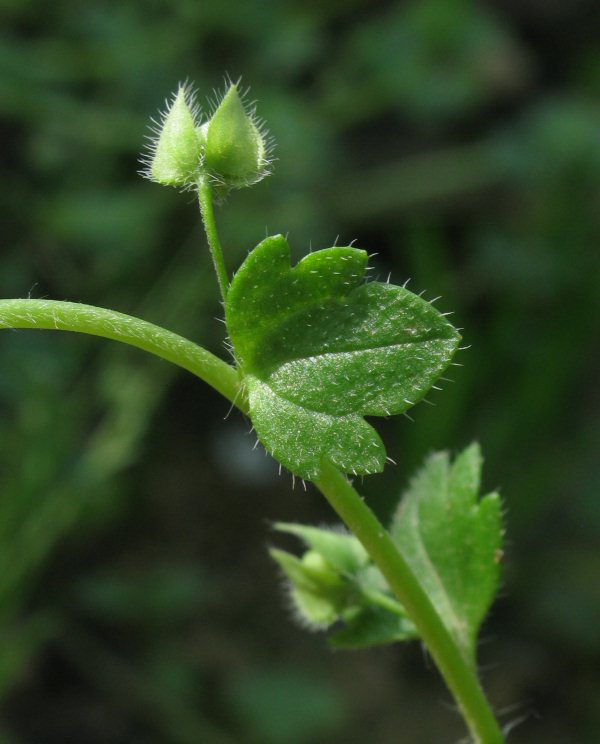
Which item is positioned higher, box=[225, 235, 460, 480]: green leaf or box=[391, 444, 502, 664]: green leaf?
box=[225, 235, 460, 480]: green leaf

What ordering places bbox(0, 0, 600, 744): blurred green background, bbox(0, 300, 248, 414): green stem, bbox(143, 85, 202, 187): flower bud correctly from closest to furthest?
1. bbox(0, 300, 248, 414): green stem
2. bbox(143, 85, 202, 187): flower bud
3. bbox(0, 0, 600, 744): blurred green background

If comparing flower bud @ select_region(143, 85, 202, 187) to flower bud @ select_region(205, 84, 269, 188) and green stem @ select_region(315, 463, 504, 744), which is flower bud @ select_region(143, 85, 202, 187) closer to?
flower bud @ select_region(205, 84, 269, 188)

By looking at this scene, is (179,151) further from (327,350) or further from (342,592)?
(342,592)

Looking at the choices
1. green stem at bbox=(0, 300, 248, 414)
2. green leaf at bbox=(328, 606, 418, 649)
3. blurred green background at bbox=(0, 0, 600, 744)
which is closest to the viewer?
green stem at bbox=(0, 300, 248, 414)

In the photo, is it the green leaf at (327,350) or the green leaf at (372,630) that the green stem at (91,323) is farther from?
the green leaf at (372,630)

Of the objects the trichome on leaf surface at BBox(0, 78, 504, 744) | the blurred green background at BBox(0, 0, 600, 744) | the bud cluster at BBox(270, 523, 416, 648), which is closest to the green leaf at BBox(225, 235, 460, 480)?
the trichome on leaf surface at BBox(0, 78, 504, 744)

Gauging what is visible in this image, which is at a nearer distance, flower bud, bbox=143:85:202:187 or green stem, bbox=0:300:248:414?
green stem, bbox=0:300:248:414

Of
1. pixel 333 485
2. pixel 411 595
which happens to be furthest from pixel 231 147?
pixel 411 595
